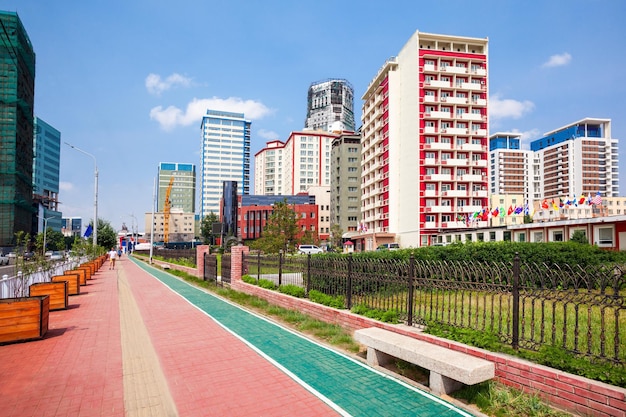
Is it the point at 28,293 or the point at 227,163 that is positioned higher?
the point at 227,163

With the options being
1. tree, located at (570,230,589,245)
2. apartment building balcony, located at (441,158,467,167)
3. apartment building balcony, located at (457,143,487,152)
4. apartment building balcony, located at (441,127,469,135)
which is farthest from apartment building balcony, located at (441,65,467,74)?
tree, located at (570,230,589,245)

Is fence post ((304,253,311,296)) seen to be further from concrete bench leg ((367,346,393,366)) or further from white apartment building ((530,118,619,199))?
white apartment building ((530,118,619,199))

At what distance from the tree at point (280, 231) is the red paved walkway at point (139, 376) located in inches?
1253

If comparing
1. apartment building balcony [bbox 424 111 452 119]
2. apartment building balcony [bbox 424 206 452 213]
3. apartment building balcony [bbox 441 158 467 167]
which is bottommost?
apartment building balcony [bbox 424 206 452 213]

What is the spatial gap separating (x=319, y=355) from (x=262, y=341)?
1.57m

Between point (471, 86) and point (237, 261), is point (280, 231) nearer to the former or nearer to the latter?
point (237, 261)

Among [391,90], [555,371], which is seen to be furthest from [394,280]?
[391,90]

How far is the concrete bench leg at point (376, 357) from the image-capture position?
6.38 m

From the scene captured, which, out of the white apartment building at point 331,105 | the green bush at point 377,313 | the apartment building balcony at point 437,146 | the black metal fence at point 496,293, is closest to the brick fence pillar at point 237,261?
the black metal fence at point 496,293

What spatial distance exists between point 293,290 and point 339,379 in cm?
584

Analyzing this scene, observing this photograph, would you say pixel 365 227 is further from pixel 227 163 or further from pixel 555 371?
pixel 227 163

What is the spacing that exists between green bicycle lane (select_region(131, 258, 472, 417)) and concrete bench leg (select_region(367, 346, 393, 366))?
0.14 meters

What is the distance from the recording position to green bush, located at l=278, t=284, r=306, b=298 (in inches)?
443

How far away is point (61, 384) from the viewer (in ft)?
18.5
